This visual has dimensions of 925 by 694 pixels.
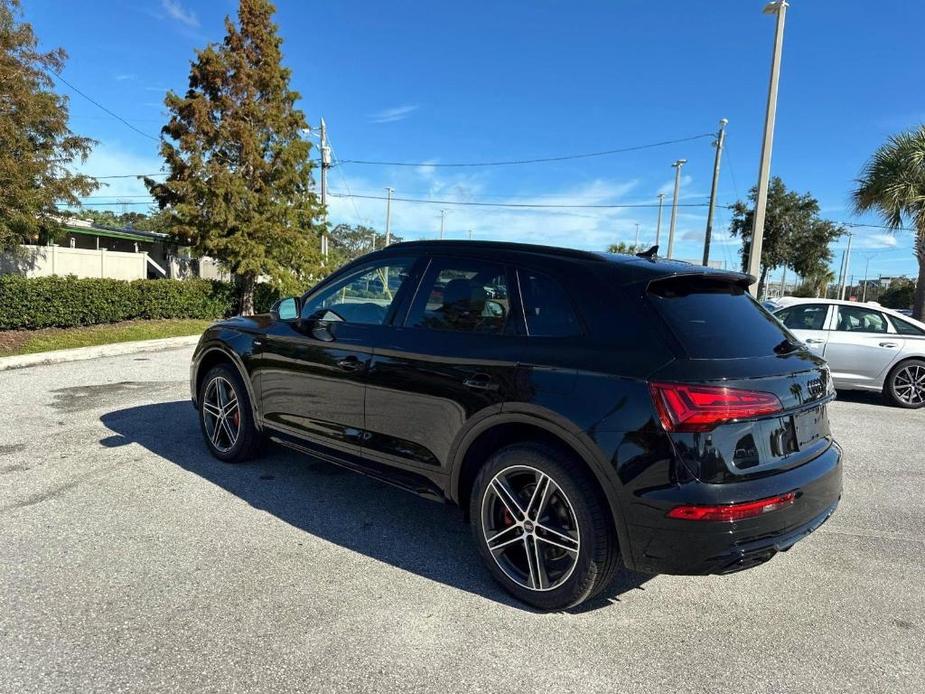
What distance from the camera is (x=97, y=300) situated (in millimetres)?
13891

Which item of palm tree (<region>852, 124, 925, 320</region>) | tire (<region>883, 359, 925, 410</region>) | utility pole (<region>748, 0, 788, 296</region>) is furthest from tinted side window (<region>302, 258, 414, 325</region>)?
palm tree (<region>852, 124, 925, 320</region>)

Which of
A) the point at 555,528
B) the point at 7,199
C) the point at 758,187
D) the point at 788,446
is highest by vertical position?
the point at 758,187

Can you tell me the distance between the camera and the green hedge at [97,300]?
40.1 ft

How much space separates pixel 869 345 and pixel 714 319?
742cm

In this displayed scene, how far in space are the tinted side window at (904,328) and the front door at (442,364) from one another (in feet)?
26.9

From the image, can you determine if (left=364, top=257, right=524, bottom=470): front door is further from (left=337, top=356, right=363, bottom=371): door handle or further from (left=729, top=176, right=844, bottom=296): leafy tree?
(left=729, top=176, right=844, bottom=296): leafy tree

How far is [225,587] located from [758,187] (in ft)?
45.2

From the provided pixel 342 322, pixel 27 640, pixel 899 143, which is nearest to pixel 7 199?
pixel 342 322

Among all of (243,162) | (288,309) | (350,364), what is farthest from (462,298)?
(243,162)

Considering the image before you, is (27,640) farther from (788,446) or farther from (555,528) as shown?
(788,446)

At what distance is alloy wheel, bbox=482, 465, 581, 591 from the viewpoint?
9.44ft

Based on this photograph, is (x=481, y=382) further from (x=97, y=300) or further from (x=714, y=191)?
(x=714, y=191)

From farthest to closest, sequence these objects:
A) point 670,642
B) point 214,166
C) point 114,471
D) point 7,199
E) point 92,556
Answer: point 214,166 < point 7,199 < point 114,471 < point 92,556 < point 670,642

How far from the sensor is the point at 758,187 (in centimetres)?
1352
